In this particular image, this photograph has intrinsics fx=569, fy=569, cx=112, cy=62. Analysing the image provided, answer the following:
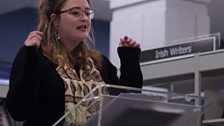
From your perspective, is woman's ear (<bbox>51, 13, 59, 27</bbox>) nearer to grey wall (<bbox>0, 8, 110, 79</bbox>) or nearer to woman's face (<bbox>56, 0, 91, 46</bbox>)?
woman's face (<bbox>56, 0, 91, 46</bbox>)

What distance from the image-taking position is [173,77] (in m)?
3.22

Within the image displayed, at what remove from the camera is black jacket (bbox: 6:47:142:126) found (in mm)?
1302

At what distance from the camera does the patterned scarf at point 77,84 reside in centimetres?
117

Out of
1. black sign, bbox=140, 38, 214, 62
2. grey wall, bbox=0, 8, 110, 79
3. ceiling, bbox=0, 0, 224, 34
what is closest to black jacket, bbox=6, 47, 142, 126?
black sign, bbox=140, 38, 214, 62

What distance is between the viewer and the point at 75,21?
1.39 metres

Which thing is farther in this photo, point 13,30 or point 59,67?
point 13,30

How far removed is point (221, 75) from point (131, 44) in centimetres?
163

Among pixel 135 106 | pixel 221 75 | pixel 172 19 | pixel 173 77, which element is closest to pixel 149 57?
pixel 173 77

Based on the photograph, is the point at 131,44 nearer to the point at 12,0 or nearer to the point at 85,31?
the point at 85,31

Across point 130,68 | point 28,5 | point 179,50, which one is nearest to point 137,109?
point 130,68

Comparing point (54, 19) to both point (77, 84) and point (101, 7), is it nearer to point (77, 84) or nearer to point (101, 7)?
point (77, 84)

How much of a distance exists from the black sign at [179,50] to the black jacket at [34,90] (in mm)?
1728

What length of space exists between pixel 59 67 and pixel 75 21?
0.12m

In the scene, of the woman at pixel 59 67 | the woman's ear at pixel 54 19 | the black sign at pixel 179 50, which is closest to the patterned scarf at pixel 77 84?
the woman at pixel 59 67
